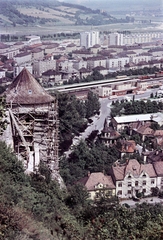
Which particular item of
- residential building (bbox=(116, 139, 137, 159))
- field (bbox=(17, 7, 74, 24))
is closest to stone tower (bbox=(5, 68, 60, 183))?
residential building (bbox=(116, 139, 137, 159))

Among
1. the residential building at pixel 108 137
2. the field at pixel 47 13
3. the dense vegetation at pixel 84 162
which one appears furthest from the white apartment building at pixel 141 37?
the dense vegetation at pixel 84 162

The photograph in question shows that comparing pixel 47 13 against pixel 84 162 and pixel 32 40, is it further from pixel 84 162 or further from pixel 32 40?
pixel 84 162

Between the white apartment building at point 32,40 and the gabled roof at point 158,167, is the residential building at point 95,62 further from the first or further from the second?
the gabled roof at point 158,167

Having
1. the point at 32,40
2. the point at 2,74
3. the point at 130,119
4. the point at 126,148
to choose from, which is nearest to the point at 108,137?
the point at 126,148

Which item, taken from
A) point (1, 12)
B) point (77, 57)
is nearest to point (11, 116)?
point (77, 57)

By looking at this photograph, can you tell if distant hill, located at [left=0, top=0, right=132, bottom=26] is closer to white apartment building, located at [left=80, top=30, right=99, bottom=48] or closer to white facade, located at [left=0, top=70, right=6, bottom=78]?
white apartment building, located at [left=80, top=30, right=99, bottom=48]
